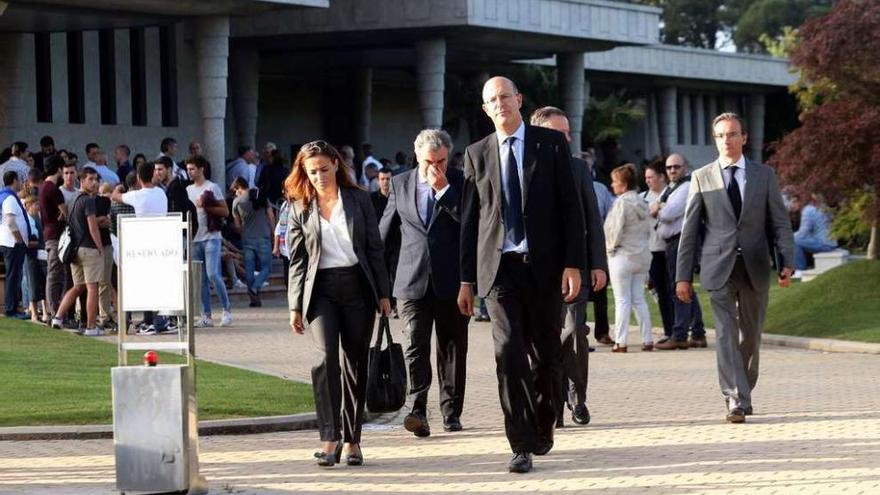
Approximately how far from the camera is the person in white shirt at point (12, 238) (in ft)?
70.3

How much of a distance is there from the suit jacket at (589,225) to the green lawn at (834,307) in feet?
28.4

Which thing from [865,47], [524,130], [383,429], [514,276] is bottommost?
[383,429]

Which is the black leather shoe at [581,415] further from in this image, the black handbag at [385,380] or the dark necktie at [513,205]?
the dark necktie at [513,205]

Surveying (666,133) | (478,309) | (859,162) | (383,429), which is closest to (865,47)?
(859,162)

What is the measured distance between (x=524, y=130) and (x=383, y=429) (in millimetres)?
3199

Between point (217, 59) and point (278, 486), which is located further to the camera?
point (217, 59)

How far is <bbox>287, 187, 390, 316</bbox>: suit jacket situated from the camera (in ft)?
35.1

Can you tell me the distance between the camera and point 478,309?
23.3 m

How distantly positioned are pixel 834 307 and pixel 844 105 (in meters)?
3.78

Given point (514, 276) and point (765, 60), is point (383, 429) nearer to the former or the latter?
point (514, 276)

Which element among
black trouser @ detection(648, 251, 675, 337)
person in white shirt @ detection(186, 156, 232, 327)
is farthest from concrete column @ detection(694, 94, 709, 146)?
black trouser @ detection(648, 251, 675, 337)

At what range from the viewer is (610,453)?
10.9 meters

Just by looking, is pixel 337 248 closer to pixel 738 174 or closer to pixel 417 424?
pixel 417 424

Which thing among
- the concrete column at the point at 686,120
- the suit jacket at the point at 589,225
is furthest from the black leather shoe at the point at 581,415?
the concrete column at the point at 686,120
